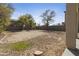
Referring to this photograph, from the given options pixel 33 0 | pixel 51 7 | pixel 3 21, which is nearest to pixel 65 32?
pixel 51 7

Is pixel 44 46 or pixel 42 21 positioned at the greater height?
pixel 42 21

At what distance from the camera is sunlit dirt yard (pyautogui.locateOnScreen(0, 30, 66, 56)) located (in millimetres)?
3979

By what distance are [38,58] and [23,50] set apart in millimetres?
295

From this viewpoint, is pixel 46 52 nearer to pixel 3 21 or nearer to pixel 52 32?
pixel 52 32

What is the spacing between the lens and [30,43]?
13.2 feet

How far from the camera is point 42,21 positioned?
400 centimetres

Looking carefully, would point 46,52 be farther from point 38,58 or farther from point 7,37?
point 7,37

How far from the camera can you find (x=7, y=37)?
13.1 feet

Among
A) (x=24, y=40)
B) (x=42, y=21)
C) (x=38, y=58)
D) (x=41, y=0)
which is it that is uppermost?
(x=41, y=0)

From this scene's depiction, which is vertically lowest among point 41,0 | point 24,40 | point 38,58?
point 38,58

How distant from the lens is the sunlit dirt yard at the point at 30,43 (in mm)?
3979

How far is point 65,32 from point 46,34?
12.2 inches

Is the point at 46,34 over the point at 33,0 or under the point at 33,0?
under

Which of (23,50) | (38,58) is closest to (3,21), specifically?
(23,50)
